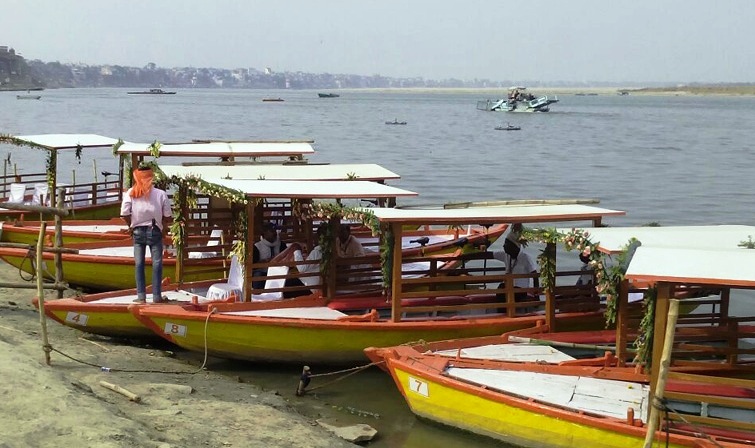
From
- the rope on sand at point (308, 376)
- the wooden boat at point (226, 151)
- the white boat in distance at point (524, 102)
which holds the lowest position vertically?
the rope on sand at point (308, 376)

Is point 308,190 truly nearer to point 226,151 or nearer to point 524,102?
point 226,151

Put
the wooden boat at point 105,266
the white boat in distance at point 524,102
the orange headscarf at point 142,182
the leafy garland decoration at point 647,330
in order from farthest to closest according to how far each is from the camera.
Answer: the white boat in distance at point 524,102 < the wooden boat at point 105,266 < the orange headscarf at point 142,182 < the leafy garland decoration at point 647,330

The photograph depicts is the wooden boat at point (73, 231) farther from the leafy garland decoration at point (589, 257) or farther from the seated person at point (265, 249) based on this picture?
the leafy garland decoration at point (589, 257)

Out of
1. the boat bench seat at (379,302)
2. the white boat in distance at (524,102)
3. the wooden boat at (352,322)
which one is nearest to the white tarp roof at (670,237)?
the wooden boat at (352,322)

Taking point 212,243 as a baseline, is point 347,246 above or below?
above

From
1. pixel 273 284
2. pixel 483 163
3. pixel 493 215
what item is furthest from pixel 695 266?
pixel 483 163

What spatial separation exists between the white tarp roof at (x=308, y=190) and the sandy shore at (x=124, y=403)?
2605 mm

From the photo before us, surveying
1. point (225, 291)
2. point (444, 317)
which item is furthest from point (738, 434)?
point (225, 291)

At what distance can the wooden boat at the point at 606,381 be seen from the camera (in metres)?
9.06

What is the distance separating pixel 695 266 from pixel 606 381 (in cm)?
212

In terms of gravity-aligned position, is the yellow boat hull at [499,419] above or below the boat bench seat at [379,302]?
below

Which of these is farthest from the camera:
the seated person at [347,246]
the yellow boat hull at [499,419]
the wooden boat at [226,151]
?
the wooden boat at [226,151]

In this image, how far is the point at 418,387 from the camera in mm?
10891

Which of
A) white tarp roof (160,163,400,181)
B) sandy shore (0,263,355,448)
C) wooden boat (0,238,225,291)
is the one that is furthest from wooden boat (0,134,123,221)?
sandy shore (0,263,355,448)
